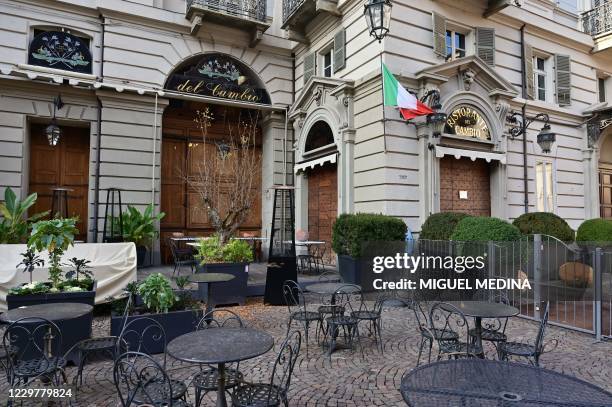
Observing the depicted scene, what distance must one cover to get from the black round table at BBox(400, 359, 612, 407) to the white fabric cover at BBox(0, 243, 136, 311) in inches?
257

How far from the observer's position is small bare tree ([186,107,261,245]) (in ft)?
39.9

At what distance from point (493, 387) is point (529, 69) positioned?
15.5m

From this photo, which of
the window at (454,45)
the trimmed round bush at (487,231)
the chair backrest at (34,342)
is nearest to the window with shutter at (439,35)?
the window at (454,45)

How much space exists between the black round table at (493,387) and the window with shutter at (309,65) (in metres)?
13.7

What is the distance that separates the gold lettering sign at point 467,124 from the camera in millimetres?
12438

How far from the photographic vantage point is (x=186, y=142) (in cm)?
1593

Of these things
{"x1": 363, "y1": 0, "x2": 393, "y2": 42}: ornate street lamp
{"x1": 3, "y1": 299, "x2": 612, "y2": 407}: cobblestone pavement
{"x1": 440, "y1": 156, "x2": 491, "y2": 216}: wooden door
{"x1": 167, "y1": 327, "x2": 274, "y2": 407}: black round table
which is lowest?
{"x1": 3, "y1": 299, "x2": 612, "y2": 407}: cobblestone pavement

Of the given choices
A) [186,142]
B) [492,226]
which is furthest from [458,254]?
[186,142]

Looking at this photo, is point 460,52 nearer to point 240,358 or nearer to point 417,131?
point 417,131

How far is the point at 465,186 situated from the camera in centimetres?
1323

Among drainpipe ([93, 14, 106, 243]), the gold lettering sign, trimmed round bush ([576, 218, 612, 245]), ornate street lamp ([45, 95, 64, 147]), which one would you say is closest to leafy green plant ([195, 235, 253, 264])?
drainpipe ([93, 14, 106, 243])

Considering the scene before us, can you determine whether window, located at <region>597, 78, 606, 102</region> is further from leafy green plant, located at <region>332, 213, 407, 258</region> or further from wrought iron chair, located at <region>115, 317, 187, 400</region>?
wrought iron chair, located at <region>115, 317, 187, 400</region>

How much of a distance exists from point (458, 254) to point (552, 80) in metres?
11.5

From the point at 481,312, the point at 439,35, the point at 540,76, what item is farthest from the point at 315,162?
the point at 540,76
